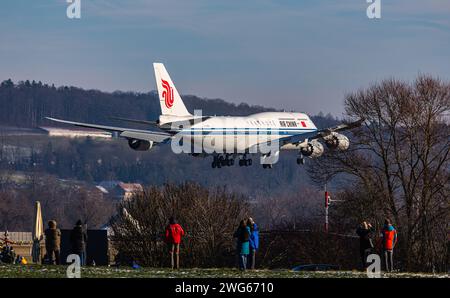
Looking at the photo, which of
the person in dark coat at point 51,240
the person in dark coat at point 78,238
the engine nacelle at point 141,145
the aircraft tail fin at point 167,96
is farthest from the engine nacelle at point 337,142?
the person in dark coat at point 51,240

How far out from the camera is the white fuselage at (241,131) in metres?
91.9

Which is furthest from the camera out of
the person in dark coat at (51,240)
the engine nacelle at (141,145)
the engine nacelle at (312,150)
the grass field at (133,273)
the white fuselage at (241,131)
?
the engine nacelle at (312,150)

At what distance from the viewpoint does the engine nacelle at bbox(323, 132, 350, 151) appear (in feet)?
310

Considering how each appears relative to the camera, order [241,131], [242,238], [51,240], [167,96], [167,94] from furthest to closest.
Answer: [241,131] → [167,94] → [167,96] → [51,240] → [242,238]

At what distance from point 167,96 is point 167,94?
41 centimetres

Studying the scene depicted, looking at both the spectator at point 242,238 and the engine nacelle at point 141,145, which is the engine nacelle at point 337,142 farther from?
the spectator at point 242,238

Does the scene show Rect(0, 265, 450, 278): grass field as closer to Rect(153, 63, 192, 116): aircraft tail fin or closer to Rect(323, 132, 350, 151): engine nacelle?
Rect(153, 63, 192, 116): aircraft tail fin

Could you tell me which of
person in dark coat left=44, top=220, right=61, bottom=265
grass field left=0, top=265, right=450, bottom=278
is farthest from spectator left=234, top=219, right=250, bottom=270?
person in dark coat left=44, top=220, right=61, bottom=265

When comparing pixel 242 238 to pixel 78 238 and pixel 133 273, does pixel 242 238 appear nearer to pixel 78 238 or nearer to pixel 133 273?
pixel 133 273

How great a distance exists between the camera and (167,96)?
312ft

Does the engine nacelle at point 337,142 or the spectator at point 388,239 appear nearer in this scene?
the spectator at point 388,239

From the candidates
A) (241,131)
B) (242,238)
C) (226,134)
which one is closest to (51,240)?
(242,238)

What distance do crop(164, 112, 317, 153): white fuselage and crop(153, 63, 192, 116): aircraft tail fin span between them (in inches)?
94.9
